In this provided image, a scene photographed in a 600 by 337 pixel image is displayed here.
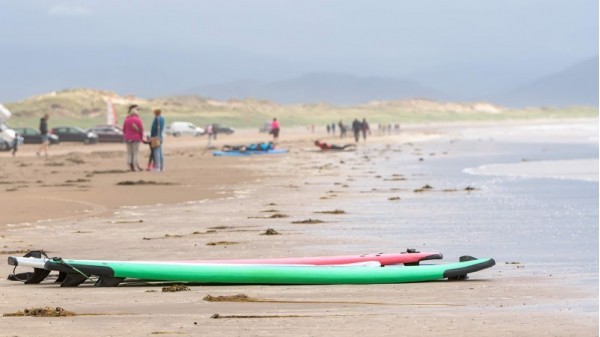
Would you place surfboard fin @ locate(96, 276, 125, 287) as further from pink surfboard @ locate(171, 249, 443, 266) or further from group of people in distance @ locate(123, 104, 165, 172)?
group of people in distance @ locate(123, 104, 165, 172)

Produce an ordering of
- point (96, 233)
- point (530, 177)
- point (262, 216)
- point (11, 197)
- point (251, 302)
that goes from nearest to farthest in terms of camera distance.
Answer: point (251, 302), point (96, 233), point (262, 216), point (11, 197), point (530, 177)

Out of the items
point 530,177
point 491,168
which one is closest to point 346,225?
point 530,177

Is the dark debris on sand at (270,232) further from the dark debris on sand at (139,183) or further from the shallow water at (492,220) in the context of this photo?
the dark debris on sand at (139,183)

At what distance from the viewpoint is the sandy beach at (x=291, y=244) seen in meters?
7.38

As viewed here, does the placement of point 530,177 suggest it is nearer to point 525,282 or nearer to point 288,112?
point 525,282

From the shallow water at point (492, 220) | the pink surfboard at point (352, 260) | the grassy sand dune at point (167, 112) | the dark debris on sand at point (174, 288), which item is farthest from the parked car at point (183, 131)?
the dark debris on sand at point (174, 288)

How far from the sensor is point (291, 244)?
41.6 feet

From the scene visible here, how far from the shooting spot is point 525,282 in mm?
9438

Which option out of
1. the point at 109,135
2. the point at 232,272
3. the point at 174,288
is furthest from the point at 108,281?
the point at 109,135

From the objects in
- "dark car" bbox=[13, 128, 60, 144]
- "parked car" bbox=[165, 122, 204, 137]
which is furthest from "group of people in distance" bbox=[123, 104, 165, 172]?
"parked car" bbox=[165, 122, 204, 137]

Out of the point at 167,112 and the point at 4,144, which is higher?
the point at 167,112

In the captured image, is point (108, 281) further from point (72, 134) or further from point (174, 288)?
point (72, 134)

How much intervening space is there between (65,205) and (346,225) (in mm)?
5474

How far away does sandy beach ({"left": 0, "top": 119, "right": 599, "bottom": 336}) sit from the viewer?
24.2 feet
